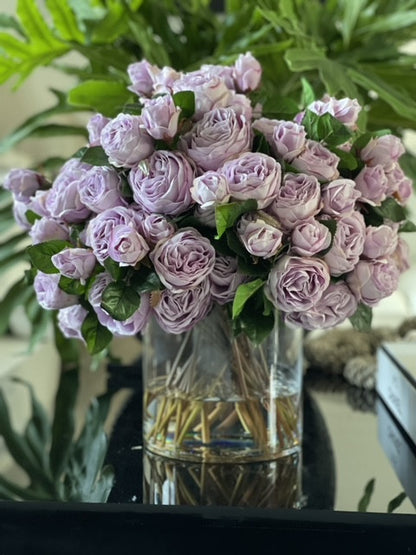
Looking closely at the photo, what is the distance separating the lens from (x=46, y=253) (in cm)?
62

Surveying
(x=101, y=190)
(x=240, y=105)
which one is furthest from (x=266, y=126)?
(x=101, y=190)

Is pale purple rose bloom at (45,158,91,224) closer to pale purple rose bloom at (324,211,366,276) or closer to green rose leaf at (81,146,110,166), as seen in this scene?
green rose leaf at (81,146,110,166)

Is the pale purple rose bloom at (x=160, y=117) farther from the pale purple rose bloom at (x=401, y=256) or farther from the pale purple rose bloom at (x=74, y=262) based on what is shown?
the pale purple rose bloom at (x=401, y=256)

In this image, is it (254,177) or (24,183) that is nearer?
(254,177)

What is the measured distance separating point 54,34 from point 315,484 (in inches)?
24.3

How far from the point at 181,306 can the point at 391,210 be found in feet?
0.57

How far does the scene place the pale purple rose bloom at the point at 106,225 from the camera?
1.92ft

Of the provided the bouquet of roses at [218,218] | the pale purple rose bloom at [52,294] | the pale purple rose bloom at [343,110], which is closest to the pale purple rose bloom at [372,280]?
the bouquet of roses at [218,218]

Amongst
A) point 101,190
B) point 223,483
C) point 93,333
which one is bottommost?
point 223,483

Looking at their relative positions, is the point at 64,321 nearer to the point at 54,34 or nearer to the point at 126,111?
the point at 126,111

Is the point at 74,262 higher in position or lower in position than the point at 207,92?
lower

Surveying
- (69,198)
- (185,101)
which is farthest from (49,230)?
(185,101)

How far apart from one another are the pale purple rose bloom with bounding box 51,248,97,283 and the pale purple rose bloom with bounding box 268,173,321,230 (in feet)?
0.43

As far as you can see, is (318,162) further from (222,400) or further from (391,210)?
(222,400)
